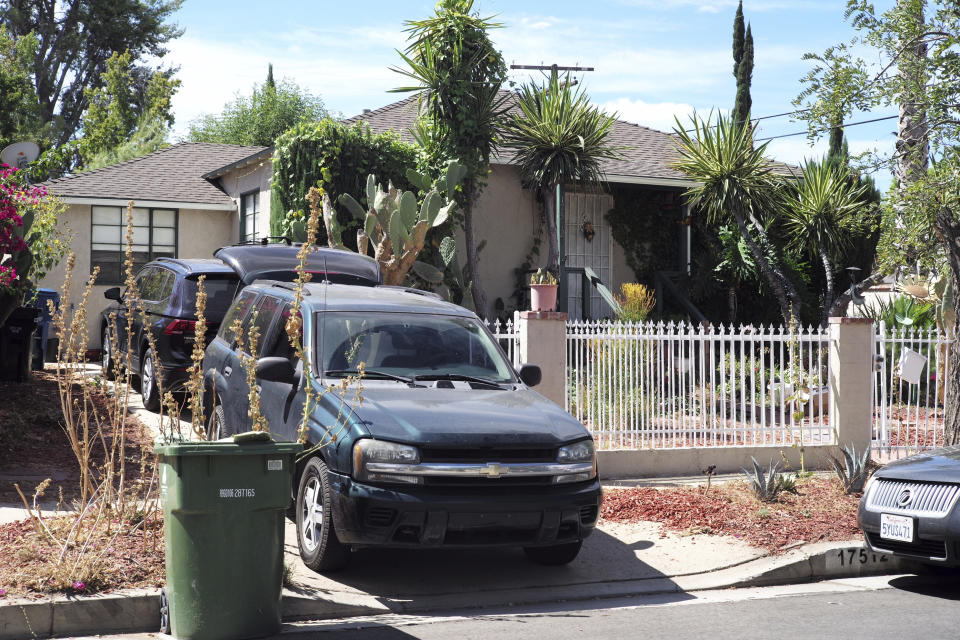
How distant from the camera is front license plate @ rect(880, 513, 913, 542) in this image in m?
7.07

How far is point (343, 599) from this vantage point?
631cm

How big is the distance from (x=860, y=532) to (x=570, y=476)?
317 centimetres

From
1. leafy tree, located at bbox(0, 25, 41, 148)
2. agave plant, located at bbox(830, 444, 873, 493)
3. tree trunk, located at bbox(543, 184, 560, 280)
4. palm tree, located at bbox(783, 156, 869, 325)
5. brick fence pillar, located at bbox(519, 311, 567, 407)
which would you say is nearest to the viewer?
agave plant, located at bbox(830, 444, 873, 493)

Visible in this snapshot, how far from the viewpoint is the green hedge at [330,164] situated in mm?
16781

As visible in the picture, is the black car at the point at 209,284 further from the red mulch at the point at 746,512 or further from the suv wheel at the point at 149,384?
the red mulch at the point at 746,512

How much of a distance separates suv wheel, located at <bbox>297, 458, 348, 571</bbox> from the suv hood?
0.55 meters

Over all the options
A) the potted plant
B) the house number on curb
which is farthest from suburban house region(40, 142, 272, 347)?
the house number on curb

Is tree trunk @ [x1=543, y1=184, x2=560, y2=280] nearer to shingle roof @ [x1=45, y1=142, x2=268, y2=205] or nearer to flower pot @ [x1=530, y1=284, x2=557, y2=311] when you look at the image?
flower pot @ [x1=530, y1=284, x2=557, y2=311]

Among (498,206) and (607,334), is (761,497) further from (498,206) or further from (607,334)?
(498,206)

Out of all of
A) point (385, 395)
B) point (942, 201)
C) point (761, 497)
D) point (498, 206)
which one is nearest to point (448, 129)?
point (498, 206)

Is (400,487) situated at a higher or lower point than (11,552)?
higher

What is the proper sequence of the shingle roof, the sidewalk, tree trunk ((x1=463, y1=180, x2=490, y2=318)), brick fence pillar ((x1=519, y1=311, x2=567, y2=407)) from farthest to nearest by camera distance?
the shingle roof
tree trunk ((x1=463, y1=180, x2=490, y2=318))
brick fence pillar ((x1=519, y1=311, x2=567, y2=407))
the sidewalk

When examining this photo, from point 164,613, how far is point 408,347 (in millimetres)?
2707

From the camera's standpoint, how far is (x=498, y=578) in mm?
7098
